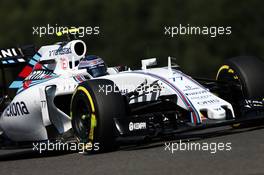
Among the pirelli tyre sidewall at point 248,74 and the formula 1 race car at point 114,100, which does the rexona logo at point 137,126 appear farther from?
the pirelli tyre sidewall at point 248,74

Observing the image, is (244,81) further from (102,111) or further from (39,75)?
(39,75)

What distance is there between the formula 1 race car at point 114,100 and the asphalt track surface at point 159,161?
0.80 ft

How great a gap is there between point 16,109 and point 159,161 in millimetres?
3432

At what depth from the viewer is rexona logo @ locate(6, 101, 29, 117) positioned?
10.6m

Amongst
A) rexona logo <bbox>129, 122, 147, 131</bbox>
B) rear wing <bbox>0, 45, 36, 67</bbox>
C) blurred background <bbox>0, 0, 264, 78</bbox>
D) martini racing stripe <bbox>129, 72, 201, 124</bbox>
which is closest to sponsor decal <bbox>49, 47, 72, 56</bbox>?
rear wing <bbox>0, 45, 36, 67</bbox>

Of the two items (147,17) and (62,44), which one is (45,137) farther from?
(147,17)

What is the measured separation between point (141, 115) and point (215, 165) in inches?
87.5

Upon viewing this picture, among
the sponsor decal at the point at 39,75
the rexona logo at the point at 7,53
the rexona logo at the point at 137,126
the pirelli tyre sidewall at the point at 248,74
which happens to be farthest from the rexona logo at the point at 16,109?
the pirelli tyre sidewall at the point at 248,74

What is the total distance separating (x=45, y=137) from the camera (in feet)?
34.3

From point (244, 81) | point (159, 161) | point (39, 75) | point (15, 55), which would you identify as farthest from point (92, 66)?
point (159, 161)

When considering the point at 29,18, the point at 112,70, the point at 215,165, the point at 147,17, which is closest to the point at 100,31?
the point at 147,17

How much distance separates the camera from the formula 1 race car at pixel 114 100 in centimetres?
915

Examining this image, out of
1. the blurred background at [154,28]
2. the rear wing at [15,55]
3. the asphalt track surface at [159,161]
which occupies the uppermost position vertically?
the blurred background at [154,28]

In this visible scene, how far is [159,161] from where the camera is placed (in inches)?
314
